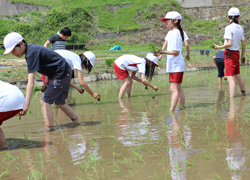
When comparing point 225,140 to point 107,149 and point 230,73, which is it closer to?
point 107,149

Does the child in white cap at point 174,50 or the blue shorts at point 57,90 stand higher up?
the child in white cap at point 174,50

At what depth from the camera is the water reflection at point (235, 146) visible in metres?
2.90

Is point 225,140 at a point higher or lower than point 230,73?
lower

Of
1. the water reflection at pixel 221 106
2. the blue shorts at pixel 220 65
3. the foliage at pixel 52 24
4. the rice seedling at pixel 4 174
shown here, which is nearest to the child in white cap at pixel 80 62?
the water reflection at pixel 221 106

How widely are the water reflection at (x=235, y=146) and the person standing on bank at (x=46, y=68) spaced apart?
7.26ft

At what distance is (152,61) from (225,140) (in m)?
4.13

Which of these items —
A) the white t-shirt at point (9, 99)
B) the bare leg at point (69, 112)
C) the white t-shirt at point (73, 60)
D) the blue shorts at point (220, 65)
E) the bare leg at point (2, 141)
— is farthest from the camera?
the blue shorts at point (220, 65)

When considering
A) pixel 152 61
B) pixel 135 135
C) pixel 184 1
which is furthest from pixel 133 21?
pixel 135 135

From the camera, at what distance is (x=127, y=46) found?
39.2 metres

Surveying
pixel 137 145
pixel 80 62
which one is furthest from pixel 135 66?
pixel 137 145

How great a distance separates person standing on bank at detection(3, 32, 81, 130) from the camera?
4.10 meters

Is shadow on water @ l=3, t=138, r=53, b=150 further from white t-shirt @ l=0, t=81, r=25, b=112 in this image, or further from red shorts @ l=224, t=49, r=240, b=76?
red shorts @ l=224, t=49, r=240, b=76

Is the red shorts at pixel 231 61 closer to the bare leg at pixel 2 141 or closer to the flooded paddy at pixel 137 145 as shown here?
the flooded paddy at pixel 137 145

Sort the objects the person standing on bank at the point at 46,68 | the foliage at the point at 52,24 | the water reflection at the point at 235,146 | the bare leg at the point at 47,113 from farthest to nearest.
→ the foliage at the point at 52,24, the bare leg at the point at 47,113, the person standing on bank at the point at 46,68, the water reflection at the point at 235,146
